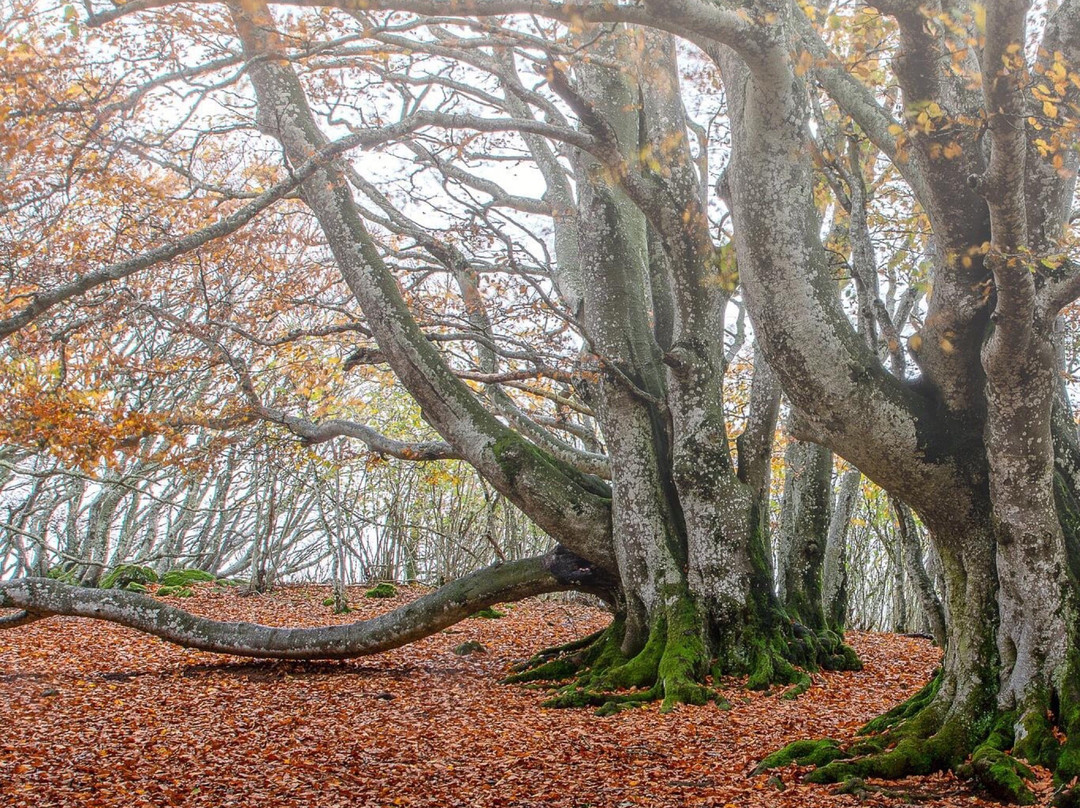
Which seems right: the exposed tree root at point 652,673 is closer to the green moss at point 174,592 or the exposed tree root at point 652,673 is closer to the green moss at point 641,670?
the green moss at point 641,670

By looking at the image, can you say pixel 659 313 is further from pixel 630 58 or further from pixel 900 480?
pixel 900 480

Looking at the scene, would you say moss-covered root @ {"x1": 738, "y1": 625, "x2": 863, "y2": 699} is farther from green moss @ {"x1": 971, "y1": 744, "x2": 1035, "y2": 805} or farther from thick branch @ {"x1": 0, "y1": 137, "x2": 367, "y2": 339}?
thick branch @ {"x1": 0, "y1": 137, "x2": 367, "y2": 339}

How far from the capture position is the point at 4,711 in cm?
681

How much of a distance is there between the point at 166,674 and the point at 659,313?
667cm

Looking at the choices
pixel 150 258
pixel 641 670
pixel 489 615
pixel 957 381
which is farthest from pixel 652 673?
pixel 489 615

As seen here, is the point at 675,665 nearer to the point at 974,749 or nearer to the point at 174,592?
the point at 974,749

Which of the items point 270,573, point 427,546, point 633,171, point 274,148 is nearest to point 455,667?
point 633,171

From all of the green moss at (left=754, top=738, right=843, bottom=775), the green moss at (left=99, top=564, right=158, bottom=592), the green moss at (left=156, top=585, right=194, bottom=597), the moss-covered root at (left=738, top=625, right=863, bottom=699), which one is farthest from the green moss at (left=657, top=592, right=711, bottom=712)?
the green moss at (left=99, top=564, right=158, bottom=592)

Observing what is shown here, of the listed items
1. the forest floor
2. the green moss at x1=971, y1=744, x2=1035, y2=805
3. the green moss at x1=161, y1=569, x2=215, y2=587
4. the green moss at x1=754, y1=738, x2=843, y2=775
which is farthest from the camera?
the green moss at x1=161, y1=569, x2=215, y2=587

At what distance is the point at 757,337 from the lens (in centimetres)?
525

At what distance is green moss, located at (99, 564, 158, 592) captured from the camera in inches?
610

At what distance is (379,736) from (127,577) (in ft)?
38.4

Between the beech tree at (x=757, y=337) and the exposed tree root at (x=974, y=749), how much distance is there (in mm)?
16

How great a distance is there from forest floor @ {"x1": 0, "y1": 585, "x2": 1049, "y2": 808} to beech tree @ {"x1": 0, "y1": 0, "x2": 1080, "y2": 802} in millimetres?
465
